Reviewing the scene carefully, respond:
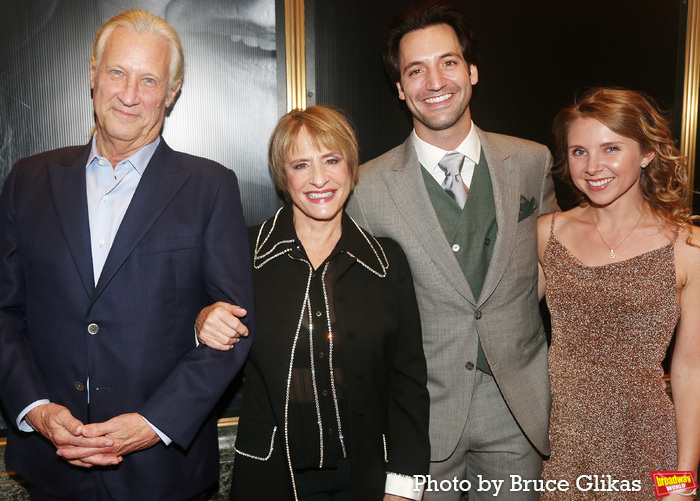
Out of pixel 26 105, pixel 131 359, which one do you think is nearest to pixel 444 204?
pixel 131 359

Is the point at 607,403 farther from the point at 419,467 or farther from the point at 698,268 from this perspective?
the point at 419,467

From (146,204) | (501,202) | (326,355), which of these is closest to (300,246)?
(326,355)

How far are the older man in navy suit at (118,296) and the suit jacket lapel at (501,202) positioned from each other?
88 cm

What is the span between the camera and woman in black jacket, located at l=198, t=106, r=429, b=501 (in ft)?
6.19

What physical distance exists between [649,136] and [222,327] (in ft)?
5.57

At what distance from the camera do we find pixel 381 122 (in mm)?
2689

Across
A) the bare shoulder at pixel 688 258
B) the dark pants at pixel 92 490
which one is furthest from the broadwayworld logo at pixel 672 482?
the dark pants at pixel 92 490

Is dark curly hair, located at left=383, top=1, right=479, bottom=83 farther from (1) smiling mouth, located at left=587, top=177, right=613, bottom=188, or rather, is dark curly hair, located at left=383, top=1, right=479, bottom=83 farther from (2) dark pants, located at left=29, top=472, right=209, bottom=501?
(2) dark pants, located at left=29, top=472, right=209, bottom=501

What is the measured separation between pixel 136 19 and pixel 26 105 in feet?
2.58

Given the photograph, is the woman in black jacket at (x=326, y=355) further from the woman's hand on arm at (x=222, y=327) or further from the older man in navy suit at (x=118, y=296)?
the older man in navy suit at (x=118, y=296)

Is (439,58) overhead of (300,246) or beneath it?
overhead

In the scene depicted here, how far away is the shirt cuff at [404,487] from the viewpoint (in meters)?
1.95

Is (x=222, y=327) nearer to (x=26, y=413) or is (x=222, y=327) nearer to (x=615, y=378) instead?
(x=26, y=413)

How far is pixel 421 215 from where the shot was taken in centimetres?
213
